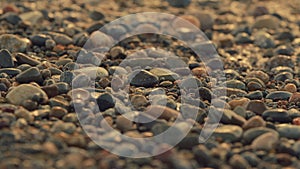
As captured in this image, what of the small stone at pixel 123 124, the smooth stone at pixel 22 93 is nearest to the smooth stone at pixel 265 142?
the small stone at pixel 123 124

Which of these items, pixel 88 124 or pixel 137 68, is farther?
pixel 137 68

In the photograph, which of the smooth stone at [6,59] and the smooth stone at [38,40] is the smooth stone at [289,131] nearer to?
the smooth stone at [6,59]

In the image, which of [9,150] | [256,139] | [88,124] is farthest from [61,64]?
[256,139]

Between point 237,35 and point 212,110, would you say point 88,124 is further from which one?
point 237,35

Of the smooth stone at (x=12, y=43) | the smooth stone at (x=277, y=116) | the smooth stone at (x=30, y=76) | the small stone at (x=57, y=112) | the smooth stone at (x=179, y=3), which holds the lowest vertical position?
the small stone at (x=57, y=112)

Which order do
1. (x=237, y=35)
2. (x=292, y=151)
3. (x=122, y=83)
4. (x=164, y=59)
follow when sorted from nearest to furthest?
(x=292, y=151) < (x=122, y=83) < (x=164, y=59) < (x=237, y=35)

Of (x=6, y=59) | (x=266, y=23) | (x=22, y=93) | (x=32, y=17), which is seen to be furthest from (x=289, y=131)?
(x=32, y=17)

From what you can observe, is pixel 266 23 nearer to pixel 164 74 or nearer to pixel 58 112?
pixel 164 74
